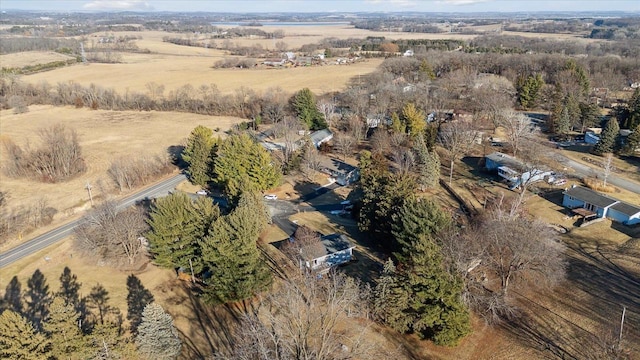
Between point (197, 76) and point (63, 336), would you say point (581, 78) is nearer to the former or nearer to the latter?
point (63, 336)

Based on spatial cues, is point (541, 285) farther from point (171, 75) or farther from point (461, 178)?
point (171, 75)

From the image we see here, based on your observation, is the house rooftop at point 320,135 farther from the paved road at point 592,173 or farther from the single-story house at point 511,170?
the paved road at point 592,173

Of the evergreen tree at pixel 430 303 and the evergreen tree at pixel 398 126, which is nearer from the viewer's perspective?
the evergreen tree at pixel 430 303

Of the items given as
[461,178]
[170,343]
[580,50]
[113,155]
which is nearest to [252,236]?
[170,343]

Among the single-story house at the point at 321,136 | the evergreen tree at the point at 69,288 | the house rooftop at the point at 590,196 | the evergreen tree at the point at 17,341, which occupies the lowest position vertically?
the evergreen tree at the point at 69,288

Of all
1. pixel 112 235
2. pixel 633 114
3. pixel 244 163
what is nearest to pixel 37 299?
pixel 112 235

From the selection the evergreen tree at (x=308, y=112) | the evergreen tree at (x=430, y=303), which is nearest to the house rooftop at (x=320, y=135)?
the evergreen tree at (x=308, y=112)

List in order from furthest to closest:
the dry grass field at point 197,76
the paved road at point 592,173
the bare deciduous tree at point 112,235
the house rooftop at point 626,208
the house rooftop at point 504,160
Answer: the dry grass field at point 197,76 < the house rooftop at point 504,160 < the paved road at point 592,173 < the house rooftop at point 626,208 < the bare deciduous tree at point 112,235

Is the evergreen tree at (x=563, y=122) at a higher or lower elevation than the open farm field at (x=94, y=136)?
higher
